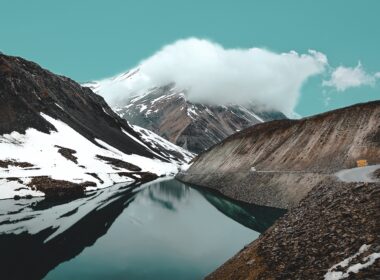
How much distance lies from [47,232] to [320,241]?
34.5 meters

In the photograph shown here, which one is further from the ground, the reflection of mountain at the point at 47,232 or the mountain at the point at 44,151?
the mountain at the point at 44,151

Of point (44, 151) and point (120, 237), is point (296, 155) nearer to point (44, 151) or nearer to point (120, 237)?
point (120, 237)

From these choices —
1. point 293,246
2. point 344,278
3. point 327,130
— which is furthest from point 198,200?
point 344,278

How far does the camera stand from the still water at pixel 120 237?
1315 inches

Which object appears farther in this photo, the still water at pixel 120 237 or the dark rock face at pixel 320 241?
the still water at pixel 120 237

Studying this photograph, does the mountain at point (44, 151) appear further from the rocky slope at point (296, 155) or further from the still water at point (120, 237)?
the rocky slope at point (296, 155)

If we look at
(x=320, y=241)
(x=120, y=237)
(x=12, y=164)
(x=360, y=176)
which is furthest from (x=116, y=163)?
(x=320, y=241)

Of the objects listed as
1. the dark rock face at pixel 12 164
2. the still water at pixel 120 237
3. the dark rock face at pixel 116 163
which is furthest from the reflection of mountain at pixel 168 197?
the dark rock face at pixel 12 164

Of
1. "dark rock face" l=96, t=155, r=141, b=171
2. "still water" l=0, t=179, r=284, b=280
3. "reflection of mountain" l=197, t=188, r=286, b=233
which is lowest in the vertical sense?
"still water" l=0, t=179, r=284, b=280

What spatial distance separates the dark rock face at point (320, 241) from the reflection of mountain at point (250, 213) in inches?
871

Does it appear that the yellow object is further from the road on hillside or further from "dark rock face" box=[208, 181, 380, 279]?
"dark rock face" box=[208, 181, 380, 279]

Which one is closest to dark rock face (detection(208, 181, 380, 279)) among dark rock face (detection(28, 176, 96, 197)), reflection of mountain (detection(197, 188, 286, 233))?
reflection of mountain (detection(197, 188, 286, 233))

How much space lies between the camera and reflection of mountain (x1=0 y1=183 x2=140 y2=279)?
110ft

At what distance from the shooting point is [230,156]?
396ft
